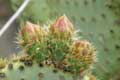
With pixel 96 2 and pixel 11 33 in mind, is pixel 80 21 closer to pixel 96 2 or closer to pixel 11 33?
pixel 96 2

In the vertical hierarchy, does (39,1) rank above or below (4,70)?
above

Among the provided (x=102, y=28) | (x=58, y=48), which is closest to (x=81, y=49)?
(x=58, y=48)

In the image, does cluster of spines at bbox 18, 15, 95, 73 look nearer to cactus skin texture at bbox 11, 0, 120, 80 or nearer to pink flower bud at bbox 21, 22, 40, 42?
pink flower bud at bbox 21, 22, 40, 42

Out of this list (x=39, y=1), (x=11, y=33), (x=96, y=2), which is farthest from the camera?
(x=11, y=33)

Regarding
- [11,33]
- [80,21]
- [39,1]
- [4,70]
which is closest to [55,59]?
[4,70]

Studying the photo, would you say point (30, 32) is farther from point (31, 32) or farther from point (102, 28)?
point (102, 28)

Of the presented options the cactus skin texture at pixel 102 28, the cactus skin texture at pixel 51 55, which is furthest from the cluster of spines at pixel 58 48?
the cactus skin texture at pixel 102 28

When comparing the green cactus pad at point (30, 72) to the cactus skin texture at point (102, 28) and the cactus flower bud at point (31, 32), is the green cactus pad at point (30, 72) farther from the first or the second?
the cactus skin texture at point (102, 28)
